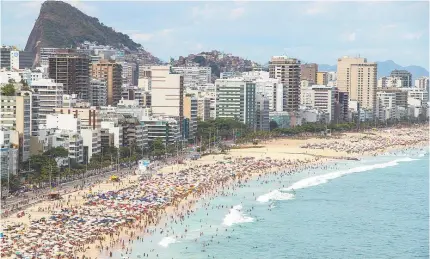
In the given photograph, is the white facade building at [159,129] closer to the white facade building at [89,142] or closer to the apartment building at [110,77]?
the white facade building at [89,142]

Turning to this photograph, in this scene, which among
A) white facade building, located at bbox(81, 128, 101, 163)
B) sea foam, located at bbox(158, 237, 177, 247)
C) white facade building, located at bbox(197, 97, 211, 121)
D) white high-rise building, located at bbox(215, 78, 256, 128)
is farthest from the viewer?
white facade building, located at bbox(197, 97, 211, 121)

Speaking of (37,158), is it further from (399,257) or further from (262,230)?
(399,257)

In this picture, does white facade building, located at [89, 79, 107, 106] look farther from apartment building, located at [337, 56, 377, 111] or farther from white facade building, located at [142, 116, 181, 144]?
apartment building, located at [337, 56, 377, 111]

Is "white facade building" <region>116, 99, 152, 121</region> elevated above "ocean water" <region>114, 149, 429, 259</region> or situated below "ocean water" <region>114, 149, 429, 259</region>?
above

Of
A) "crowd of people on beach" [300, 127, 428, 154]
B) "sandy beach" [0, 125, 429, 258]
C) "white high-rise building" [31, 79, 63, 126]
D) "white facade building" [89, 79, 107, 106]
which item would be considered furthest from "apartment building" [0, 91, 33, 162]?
"white facade building" [89, 79, 107, 106]

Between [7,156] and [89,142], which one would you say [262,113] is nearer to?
[89,142]

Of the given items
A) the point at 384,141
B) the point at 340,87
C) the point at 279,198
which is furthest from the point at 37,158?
the point at 340,87

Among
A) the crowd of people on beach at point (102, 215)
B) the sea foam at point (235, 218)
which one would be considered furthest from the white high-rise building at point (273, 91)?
the sea foam at point (235, 218)
